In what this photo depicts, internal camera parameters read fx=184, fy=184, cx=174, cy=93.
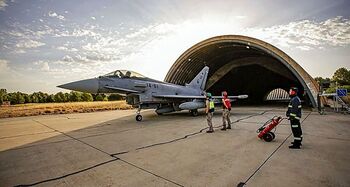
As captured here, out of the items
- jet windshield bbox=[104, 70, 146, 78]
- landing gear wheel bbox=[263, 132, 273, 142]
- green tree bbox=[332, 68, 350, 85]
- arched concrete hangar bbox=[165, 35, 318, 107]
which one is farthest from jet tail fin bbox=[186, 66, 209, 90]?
green tree bbox=[332, 68, 350, 85]

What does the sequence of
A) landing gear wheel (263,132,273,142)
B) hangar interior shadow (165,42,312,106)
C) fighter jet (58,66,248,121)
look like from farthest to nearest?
hangar interior shadow (165,42,312,106) → fighter jet (58,66,248,121) → landing gear wheel (263,132,273,142)

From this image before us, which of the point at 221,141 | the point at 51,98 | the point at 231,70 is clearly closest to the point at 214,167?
the point at 221,141

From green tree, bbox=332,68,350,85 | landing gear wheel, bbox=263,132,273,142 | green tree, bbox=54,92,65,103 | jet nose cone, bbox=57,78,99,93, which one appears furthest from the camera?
green tree, bbox=54,92,65,103

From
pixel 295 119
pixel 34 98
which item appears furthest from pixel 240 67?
pixel 34 98

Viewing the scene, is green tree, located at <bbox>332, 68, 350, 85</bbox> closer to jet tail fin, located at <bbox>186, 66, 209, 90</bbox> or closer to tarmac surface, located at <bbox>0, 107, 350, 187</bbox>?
jet tail fin, located at <bbox>186, 66, 209, 90</bbox>

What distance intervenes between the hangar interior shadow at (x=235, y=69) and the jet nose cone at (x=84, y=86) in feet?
44.6

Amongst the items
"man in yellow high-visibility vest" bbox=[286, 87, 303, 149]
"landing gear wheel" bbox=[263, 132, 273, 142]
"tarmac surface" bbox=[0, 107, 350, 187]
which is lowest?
"tarmac surface" bbox=[0, 107, 350, 187]

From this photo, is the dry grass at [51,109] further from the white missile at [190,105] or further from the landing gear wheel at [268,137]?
the landing gear wheel at [268,137]

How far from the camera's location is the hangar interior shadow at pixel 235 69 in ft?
69.8

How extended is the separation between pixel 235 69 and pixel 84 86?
2258 cm

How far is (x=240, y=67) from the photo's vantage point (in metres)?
26.6

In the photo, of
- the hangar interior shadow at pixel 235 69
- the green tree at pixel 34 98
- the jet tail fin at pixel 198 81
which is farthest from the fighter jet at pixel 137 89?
the green tree at pixel 34 98

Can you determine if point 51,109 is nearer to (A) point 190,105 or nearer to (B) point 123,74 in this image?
(B) point 123,74

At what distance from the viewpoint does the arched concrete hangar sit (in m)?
15.5
